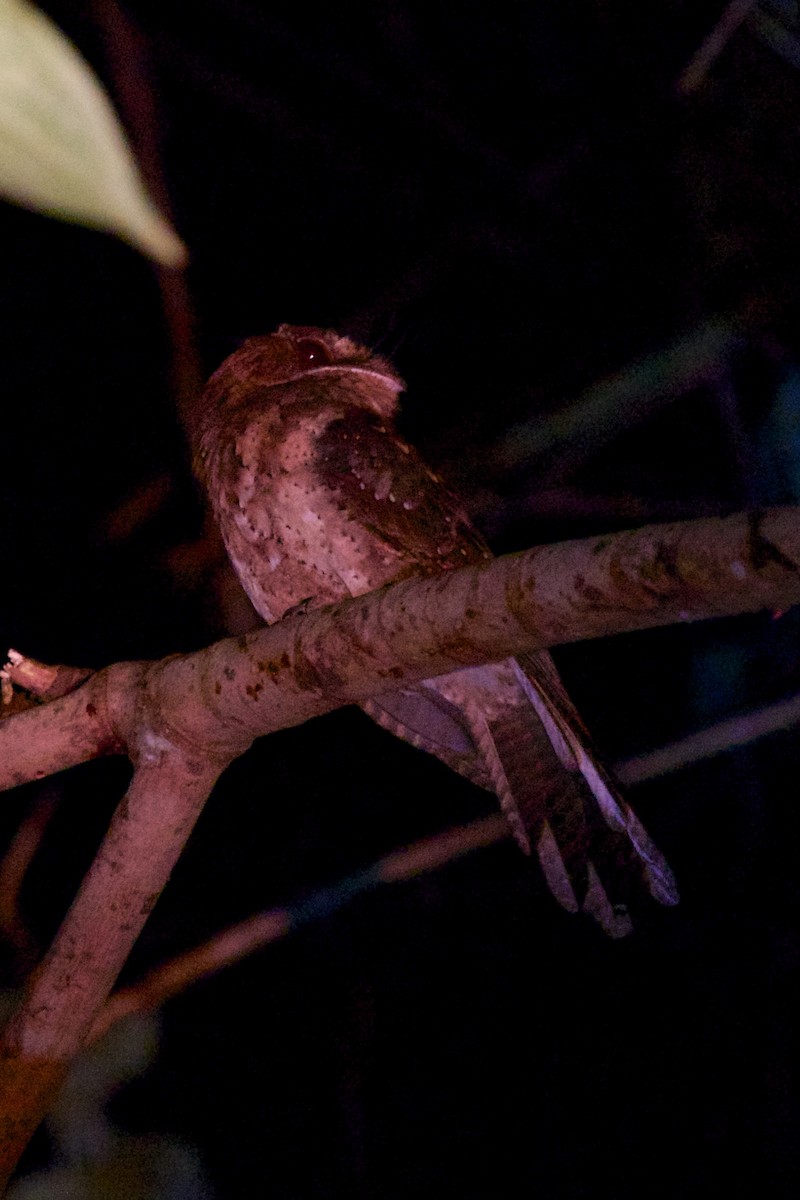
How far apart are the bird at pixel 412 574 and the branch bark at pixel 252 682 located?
40cm

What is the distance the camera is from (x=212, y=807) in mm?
4992

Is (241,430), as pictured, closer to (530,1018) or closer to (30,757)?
(30,757)

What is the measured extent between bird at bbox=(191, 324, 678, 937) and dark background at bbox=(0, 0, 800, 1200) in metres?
0.72

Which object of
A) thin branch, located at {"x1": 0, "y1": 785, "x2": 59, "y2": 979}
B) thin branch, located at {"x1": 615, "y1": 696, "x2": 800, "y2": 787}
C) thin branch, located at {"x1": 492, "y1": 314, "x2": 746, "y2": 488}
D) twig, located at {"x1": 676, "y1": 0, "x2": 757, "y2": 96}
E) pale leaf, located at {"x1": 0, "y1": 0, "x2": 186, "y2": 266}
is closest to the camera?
pale leaf, located at {"x1": 0, "y1": 0, "x2": 186, "y2": 266}

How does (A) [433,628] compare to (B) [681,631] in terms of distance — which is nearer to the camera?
(A) [433,628]

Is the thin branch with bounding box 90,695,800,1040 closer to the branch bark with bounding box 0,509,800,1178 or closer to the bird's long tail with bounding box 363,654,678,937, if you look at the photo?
the bird's long tail with bounding box 363,654,678,937

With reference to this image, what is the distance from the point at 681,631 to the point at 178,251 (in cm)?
351

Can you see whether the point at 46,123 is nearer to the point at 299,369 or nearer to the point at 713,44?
the point at 299,369

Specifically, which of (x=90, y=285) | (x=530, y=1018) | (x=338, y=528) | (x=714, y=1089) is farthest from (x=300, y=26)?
(x=714, y=1089)

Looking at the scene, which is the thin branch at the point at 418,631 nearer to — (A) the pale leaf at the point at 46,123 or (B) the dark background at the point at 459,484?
(A) the pale leaf at the point at 46,123

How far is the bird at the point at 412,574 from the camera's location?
5.95 ft

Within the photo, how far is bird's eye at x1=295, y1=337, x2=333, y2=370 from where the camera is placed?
2447 millimetres

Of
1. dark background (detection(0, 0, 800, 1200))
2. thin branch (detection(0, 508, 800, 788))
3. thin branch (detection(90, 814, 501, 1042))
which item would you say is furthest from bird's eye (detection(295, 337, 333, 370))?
thin branch (detection(90, 814, 501, 1042))

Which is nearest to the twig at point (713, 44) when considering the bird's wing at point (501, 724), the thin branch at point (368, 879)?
the bird's wing at point (501, 724)
